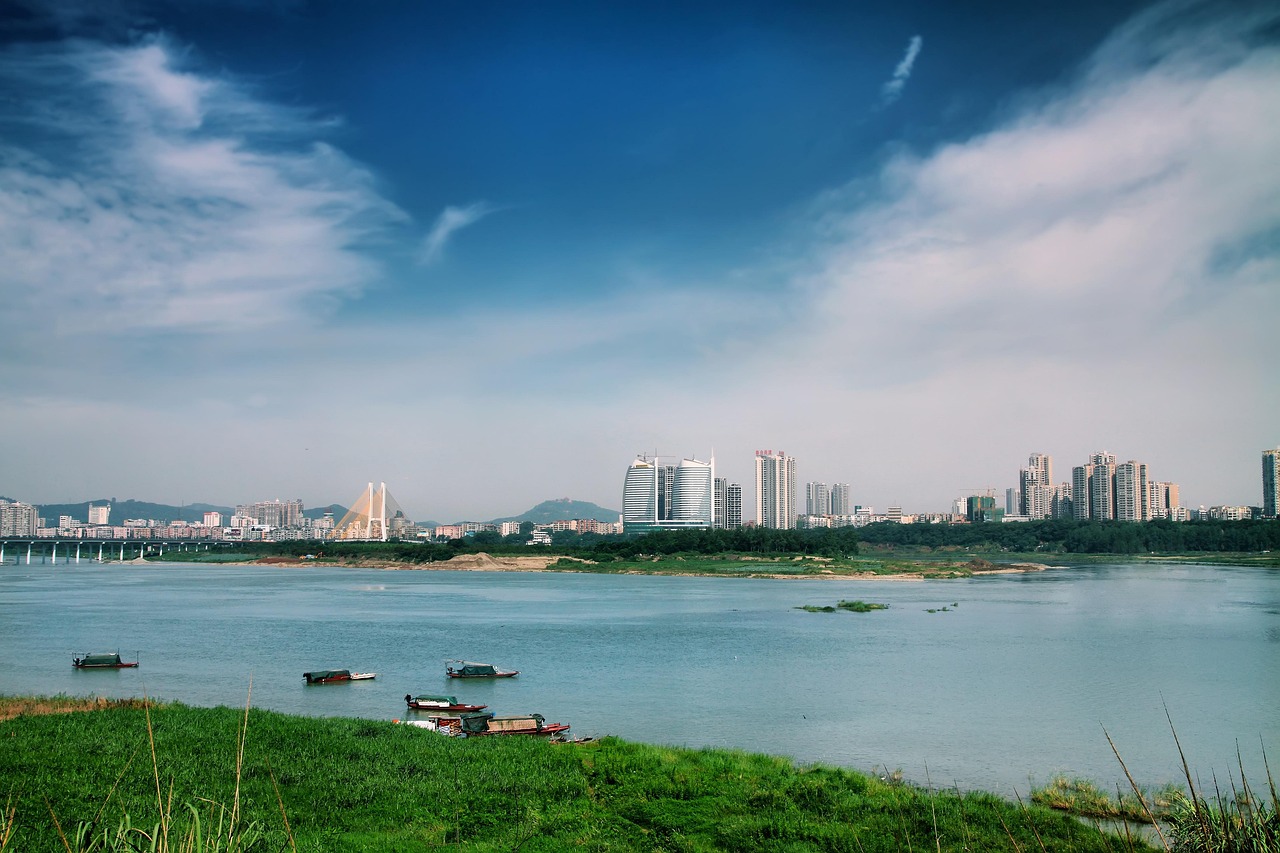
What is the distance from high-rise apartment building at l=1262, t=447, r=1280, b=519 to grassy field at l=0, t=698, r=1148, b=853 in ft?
306

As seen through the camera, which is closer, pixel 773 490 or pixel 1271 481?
pixel 1271 481

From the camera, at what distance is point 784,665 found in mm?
18656

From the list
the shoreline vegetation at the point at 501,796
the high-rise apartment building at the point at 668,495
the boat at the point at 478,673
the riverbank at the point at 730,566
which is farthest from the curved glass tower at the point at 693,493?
the shoreline vegetation at the point at 501,796

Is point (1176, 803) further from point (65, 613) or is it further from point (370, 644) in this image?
point (65, 613)

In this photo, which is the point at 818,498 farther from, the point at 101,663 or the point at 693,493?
the point at 101,663

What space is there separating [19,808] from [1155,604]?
35.2 metres


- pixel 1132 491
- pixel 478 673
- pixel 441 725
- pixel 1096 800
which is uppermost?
pixel 1132 491

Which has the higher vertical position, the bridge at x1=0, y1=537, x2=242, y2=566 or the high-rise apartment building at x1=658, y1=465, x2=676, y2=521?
the high-rise apartment building at x1=658, y1=465, x2=676, y2=521

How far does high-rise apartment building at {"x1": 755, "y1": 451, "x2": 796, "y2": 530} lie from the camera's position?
130 meters

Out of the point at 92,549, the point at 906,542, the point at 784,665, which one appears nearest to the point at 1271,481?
the point at 906,542

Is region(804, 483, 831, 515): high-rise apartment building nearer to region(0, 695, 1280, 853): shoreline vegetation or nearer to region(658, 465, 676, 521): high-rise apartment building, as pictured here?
region(658, 465, 676, 521): high-rise apartment building

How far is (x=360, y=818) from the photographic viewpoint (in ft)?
22.6

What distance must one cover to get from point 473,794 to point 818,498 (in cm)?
18637

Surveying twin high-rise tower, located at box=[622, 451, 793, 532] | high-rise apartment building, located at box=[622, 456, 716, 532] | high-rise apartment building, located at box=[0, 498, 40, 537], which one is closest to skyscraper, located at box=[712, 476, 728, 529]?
twin high-rise tower, located at box=[622, 451, 793, 532]
